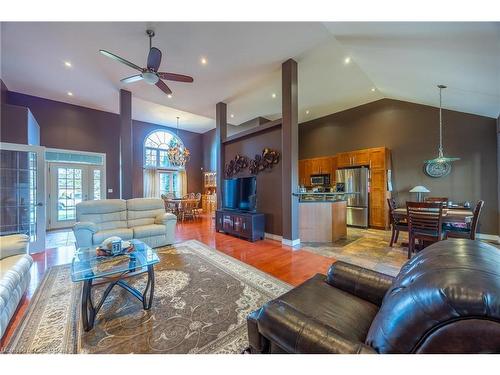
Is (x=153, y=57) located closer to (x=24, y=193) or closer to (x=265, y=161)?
(x=265, y=161)

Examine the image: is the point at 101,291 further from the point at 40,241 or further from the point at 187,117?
the point at 187,117

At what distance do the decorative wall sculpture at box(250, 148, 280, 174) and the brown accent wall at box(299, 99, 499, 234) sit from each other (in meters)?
3.31

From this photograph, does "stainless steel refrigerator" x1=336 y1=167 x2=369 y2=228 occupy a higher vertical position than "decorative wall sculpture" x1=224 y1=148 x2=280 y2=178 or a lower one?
lower

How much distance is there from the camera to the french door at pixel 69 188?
607 centimetres

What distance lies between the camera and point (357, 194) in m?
5.91

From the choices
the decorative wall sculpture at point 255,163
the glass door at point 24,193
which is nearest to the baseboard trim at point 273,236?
the decorative wall sculpture at point 255,163

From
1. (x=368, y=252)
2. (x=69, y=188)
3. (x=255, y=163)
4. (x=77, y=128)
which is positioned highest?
(x=77, y=128)

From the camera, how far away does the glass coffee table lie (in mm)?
1716

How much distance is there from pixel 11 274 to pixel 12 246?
59cm

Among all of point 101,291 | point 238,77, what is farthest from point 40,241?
point 238,77

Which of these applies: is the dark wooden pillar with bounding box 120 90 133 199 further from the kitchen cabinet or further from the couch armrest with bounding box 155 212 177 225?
the kitchen cabinet

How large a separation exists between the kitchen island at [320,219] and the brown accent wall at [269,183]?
0.51 meters

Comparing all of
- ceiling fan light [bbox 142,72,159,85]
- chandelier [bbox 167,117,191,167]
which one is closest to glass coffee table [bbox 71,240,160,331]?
ceiling fan light [bbox 142,72,159,85]


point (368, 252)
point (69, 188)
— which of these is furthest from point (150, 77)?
point (69, 188)
